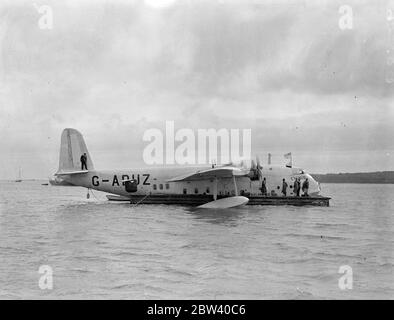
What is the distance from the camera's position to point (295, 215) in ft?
90.1

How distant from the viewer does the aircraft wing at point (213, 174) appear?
30391 millimetres

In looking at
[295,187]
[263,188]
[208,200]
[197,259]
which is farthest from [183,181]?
[197,259]

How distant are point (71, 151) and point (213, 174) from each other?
11246 mm

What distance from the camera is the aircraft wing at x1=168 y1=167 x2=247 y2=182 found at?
30391mm

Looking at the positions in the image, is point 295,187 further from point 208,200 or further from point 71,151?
point 71,151

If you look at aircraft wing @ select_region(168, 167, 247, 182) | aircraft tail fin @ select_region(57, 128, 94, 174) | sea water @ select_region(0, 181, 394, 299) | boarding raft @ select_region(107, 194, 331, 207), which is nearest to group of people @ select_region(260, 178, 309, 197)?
boarding raft @ select_region(107, 194, 331, 207)

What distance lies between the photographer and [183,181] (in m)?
33.7

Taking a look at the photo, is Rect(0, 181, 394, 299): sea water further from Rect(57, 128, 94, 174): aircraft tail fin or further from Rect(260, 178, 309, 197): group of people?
Rect(57, 128, 94, 174): aircraft tail fin

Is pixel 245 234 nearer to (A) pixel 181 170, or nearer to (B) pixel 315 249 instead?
(B) pixel 315 249

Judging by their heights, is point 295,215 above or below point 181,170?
below

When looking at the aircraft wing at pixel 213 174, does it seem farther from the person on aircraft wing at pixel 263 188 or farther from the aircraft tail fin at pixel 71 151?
the aircraft tail fin at pixel 71 151
